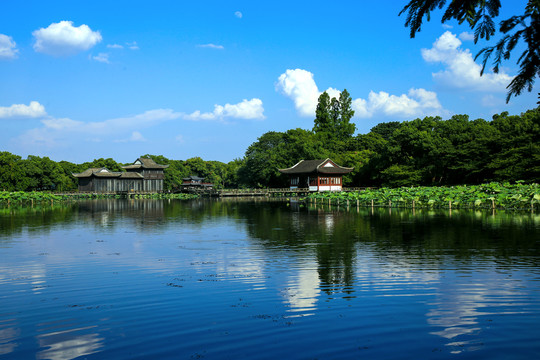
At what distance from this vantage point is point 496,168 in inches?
1831

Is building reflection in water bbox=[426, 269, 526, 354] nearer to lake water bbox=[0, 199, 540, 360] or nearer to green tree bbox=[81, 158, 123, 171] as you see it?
lake water bbox=[0, 199, 540, 360]

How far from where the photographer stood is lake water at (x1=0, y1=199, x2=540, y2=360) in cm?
632

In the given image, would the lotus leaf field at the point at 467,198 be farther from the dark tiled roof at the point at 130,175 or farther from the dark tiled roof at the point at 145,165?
the dark tiled roof at the point at 130,175

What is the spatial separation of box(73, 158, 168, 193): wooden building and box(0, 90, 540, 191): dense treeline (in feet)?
18.1

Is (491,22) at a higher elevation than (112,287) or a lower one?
higher

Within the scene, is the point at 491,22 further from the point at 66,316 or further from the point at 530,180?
the point at 530,180

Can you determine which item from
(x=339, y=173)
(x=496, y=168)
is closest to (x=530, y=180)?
(x=496, y=168)

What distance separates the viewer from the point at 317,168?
6544 centimetres

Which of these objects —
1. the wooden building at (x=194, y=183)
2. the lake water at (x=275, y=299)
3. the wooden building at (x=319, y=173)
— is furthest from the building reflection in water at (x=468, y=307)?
the wooden building at (x=194, y=183)

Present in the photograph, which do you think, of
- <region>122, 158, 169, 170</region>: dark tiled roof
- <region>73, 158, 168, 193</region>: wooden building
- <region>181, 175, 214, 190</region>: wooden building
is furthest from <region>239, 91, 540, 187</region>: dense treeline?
<region>181, 175, 214, 190</region>: wooden building

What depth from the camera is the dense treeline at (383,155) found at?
146ft

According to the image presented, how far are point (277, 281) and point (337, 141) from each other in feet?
238

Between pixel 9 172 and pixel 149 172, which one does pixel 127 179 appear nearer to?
pixel 149 172

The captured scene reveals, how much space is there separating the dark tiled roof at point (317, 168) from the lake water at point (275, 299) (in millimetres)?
47742
